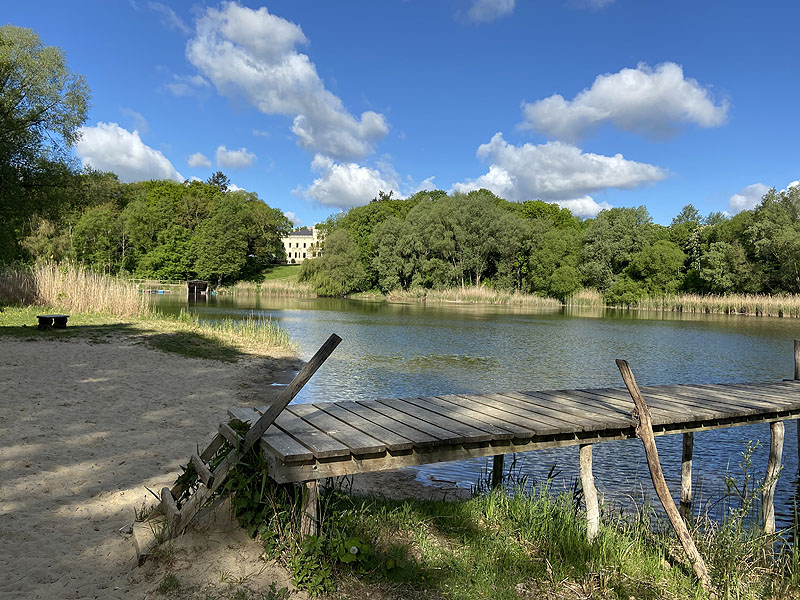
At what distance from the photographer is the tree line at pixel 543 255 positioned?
5569 cm

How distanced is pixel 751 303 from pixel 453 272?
99.1 feet

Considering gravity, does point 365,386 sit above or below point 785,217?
below

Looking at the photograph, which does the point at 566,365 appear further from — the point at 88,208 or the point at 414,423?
the point at 88,208

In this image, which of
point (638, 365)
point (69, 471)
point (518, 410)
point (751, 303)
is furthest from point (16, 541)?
point (751, 303)

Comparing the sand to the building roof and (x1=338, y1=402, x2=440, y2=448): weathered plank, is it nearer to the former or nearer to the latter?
(x1=338, y1=402, x2=440, y2=448): weathered plank

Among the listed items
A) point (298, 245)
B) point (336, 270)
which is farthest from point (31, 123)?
point (298, 245)

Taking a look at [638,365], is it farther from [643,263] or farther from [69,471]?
[643,263]

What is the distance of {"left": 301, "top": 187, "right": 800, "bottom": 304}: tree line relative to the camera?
55688 millimetres

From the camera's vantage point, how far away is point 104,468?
6.06m

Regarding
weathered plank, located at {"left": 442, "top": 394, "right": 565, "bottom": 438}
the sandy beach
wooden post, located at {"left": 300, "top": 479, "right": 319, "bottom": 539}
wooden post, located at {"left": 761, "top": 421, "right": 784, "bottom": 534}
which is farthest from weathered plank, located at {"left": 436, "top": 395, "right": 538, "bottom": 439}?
wooden post, located at {"left": 761, "top": 421, "right": 784, "bottom": 534}

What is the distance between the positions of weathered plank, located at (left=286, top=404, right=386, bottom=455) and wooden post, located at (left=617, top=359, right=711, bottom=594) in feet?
7.25

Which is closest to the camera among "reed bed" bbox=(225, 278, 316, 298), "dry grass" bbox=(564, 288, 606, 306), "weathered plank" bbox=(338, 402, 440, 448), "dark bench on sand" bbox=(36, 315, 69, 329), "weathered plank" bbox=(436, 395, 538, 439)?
"weathered plank" bbox=(338, 402, 440, 448)

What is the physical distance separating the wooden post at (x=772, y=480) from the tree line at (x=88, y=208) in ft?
103

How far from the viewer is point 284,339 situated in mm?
19656
